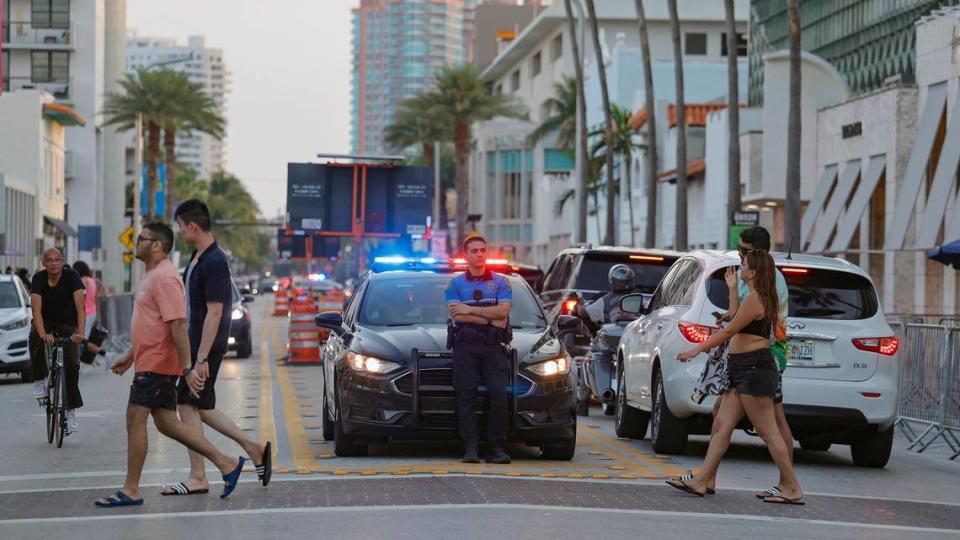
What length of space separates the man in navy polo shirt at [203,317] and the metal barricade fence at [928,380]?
8093mm

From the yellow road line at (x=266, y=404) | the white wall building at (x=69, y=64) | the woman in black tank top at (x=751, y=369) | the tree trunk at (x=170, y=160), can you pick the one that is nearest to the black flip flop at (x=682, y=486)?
the woman in black tank top at (x=751, y=369)

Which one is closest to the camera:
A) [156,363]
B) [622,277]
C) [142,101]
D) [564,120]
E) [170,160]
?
[156,363]

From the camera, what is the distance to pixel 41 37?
97375 millimetres

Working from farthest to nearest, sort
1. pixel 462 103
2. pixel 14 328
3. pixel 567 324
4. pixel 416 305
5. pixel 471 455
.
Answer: pixel 462 103 < pixel 14 328 < pixel 567 324 < pixel 416 305 < pixel 471 455

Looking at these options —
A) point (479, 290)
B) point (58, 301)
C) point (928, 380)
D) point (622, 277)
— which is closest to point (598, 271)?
point (622, 277)

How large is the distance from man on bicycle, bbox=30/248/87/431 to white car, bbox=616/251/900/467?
535 centimetres

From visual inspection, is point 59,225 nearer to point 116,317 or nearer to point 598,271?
point 116,317

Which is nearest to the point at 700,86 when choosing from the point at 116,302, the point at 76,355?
the point at 116,302

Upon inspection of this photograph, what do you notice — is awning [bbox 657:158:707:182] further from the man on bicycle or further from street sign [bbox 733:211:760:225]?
the man on bicycle

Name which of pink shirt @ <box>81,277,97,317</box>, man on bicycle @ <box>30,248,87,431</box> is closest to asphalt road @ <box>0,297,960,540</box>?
man on bicycle @ <box>30,248,87,431</box>

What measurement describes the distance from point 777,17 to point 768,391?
4378 cm

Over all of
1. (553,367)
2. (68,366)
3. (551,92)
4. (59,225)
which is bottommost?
(68,366)

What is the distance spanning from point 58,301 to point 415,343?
4447 mm

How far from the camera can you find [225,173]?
172125 millimetres
